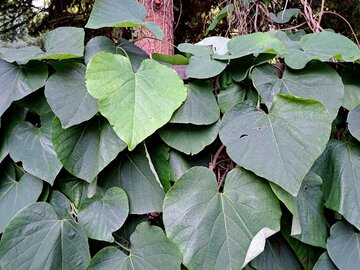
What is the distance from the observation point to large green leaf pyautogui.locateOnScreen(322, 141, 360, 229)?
2.39 ft

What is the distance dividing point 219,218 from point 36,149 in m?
0.43

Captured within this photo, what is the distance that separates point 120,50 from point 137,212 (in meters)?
0.39

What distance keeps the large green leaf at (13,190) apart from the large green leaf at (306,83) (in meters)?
0.55

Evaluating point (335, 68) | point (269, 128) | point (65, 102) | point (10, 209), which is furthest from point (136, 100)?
point (335, 68)

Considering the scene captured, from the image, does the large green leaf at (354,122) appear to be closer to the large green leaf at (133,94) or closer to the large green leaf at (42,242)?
the large green leaf at (133,94)

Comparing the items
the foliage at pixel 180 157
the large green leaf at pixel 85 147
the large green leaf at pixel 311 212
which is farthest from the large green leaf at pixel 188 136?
the large green leaf at pixel 311 212

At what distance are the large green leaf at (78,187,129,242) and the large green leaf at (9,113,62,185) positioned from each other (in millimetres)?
99

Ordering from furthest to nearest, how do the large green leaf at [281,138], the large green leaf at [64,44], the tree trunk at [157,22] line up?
the tree trunk at [157,22]
the large green leaf at [64,44]
the large green leaf at [281,138]

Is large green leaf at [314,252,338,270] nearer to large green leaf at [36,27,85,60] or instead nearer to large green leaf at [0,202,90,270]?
large green leaf at [0,202,90,270]

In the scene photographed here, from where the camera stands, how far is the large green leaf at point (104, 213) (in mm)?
733

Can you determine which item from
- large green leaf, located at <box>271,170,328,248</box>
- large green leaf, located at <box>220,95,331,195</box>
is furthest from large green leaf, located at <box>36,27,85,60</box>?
large green leaf, located at <box>271,170,328,248</box>

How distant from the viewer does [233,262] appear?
2.19 feet

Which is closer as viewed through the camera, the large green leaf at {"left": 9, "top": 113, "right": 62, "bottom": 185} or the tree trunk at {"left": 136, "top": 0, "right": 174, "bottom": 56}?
the large green leaf at {"left": 9, "top": 113, "right": 62, "bottom": 185}

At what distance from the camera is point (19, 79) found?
77cm
